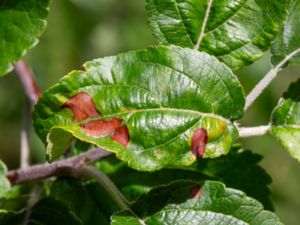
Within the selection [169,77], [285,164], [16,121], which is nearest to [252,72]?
[285,164]

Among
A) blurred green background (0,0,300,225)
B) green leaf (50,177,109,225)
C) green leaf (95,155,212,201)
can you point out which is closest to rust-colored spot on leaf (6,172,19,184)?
green leaf (50,177,109,225)

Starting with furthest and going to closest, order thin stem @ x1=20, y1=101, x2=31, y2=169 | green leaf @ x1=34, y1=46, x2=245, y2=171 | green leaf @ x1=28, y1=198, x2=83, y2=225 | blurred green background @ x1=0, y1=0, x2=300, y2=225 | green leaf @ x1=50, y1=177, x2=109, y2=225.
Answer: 1. blurred green background @ x1=0, y1=0, x2=300, y2=225
2. thin stem @ x1=20, y1=101, x2=31, y2=169
3. green leaf @ x1=50, y1=177, x2=109, y2=225
4. green leaf @ x1=28, y1=198, x2=83, y2=225
5. green leaf @ x1=34, y1=46, x2=245, y2=171

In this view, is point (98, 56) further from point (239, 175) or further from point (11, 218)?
point (11, 218)

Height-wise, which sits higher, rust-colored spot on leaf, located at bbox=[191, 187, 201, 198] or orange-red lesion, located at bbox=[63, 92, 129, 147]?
orange-red lesion, located at bbox=[63, 92, 129, 147]

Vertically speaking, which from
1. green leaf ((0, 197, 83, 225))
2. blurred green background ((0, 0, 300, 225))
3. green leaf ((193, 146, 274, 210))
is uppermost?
green leaf ((0, 197, 83, 225))

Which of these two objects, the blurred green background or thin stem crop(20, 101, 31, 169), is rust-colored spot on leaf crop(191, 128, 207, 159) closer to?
thin stem crop(20, 101, 31, 169)

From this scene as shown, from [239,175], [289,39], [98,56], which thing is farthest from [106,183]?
[98,56]

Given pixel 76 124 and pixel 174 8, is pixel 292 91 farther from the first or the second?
pixel 76 124
